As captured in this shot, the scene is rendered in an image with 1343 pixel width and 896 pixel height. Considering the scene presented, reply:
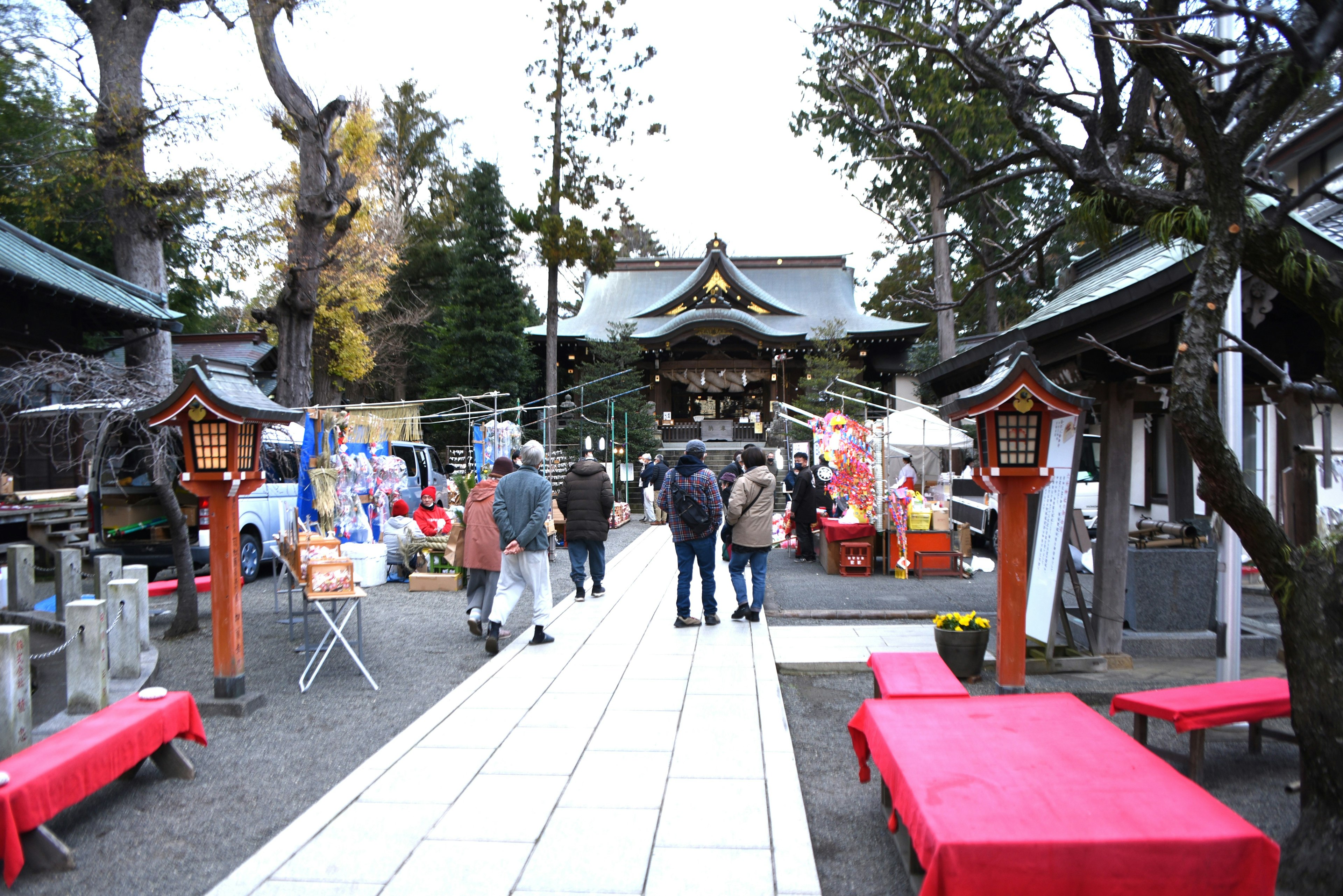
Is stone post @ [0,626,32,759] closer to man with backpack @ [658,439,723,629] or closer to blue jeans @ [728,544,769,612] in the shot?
man with backpack @ [658,439,723,629]

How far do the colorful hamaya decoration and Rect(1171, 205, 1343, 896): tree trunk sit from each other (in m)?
7.11

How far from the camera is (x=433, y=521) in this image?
1081 cm

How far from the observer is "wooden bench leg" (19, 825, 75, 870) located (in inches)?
116

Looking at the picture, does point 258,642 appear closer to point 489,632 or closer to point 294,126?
point 489,632

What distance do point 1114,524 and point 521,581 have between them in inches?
175

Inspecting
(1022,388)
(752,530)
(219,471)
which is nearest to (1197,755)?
(1022,388)

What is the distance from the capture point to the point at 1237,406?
175 inches

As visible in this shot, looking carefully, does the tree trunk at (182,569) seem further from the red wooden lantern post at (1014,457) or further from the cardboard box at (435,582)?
the red wooden lantern post at (1014,457)

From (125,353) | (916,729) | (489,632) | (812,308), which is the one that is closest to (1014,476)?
(916,729)

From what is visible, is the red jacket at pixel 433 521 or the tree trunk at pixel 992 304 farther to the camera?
the tree trunk at pixel 992 304

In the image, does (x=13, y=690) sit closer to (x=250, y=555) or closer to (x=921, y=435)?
(x=250, y=555)

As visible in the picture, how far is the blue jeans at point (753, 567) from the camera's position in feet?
23.7

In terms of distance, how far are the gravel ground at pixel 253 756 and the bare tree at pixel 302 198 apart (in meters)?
3.95

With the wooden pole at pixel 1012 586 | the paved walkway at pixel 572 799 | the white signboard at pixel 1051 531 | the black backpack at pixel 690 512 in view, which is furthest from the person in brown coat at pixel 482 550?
the white signboard at pixel 1051 531
